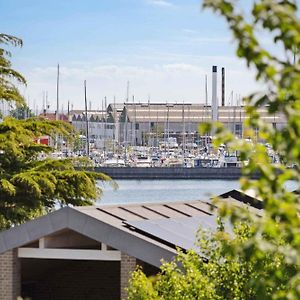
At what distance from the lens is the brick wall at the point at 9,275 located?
20203 mm

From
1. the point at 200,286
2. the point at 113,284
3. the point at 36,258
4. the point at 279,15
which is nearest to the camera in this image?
the point at 279,15

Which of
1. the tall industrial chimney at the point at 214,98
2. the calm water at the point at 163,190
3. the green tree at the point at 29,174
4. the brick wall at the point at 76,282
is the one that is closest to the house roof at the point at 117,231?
the brick wall at the point at 76,282

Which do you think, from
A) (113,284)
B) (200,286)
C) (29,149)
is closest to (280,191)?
(200,286)

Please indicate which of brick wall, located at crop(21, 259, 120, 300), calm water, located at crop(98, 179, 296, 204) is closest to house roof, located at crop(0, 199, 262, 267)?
brick wall, located at crop(21, 259, 120, 300)

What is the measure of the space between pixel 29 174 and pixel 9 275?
35.5 feet

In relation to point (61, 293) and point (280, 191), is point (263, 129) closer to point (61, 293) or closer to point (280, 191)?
point (280, 191)

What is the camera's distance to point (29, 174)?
102 ft

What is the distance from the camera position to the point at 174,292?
567 inches

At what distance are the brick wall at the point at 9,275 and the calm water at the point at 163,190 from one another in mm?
76226

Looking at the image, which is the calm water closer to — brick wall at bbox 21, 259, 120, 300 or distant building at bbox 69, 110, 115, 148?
distant building at bbox 69, 110, 115, 148

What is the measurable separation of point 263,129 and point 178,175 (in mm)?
137932

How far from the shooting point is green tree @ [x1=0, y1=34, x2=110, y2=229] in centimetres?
3064

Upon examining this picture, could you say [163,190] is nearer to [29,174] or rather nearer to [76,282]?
[29,174]

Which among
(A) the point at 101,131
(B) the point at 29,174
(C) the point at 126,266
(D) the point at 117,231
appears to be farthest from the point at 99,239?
(A) the point at 101,131
